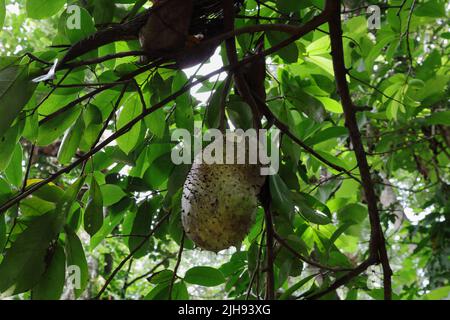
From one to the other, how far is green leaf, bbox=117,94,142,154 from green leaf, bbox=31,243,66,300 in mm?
266

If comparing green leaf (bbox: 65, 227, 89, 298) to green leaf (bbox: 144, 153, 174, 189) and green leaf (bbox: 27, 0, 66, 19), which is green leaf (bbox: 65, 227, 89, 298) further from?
green leaf (bbox: 27, 0, 66, 19)

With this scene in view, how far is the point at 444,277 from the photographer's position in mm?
2016

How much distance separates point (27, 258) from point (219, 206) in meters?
0.32

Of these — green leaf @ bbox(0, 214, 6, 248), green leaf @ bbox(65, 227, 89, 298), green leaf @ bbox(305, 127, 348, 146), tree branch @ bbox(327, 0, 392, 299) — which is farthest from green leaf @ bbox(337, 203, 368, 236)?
green leaf @ bbox(0, 214, 6, 248)

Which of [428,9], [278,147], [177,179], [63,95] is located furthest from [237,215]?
[428,9]

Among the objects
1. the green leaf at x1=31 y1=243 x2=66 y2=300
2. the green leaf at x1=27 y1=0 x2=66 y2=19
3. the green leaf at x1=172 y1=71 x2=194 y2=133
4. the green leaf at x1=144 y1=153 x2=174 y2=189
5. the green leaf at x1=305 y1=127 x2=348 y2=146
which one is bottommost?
the green leaf at x1=31 y1=243 x2=66 y2=300

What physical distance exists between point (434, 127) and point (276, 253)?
4.86ft

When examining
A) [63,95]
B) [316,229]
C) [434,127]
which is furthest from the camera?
[434,127]

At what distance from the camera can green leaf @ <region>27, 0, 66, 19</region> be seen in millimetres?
904

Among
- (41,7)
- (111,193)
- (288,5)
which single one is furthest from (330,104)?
(41,7)

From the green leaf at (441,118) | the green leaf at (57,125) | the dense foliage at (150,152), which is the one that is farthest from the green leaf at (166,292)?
the green leaf at (441,118)

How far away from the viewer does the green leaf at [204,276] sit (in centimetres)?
104

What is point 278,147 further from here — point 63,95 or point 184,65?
point 63,95

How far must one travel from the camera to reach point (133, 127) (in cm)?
103
